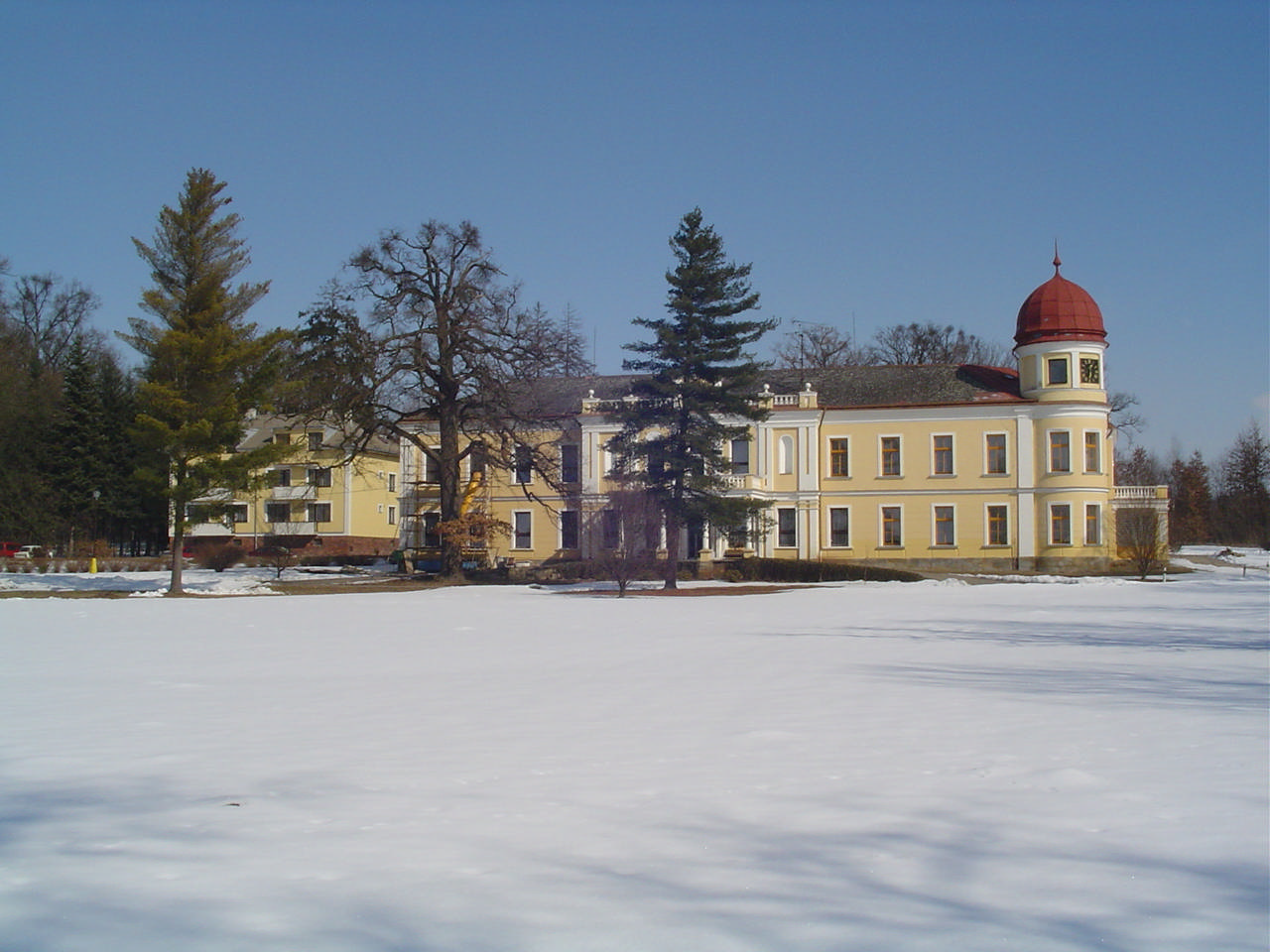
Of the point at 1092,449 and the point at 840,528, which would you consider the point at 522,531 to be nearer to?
the point at 840,528

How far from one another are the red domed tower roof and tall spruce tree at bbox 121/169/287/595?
30.0 metres

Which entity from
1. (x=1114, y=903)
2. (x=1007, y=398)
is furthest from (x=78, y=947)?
(x=1007, y=398)

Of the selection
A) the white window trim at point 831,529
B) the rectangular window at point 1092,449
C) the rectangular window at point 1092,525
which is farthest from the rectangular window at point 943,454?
the rectangular window at point 1092,525

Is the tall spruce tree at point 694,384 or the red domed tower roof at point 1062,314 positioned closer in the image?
the tall spruce tree at point 694,384

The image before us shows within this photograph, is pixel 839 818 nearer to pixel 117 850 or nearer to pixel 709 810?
pixel 709 810

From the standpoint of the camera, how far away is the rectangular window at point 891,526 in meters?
46.9

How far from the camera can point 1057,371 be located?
148ft

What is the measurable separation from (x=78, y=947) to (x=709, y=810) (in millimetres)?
2989

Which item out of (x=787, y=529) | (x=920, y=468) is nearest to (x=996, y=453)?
(x=920, y=468)

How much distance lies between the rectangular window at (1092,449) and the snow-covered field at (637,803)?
1356 inches

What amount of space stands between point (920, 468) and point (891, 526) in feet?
8.97

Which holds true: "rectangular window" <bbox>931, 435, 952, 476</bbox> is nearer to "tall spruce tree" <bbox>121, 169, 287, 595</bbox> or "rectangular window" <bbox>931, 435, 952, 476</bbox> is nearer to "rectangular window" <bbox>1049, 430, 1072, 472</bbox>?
"rectangular window" <bbox>1049, 430, 1072, 472</bbox>

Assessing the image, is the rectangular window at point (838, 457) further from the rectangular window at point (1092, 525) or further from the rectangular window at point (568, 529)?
the rectangular window at point (568, 529)

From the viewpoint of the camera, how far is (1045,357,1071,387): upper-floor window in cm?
4488
